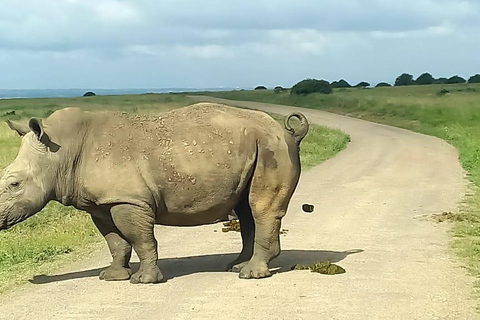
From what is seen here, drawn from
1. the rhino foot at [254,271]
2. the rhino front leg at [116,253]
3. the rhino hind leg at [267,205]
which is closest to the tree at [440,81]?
the rhino hind leg at [267,205]

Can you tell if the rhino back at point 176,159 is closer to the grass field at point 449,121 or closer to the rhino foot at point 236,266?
the rhino foot at point 236,266

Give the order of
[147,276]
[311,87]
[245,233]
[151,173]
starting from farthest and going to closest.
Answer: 1. [311,87]
2. [245,233]
3. [147,276]
4. [151,173]

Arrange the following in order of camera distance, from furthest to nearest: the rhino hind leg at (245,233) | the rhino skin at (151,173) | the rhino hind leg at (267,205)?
1. the rhino hind leg at (245,233)
2. the rhino hind leg at (267,205)
3. the rhino skin at (151,173)

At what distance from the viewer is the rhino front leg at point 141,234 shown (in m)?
8.38

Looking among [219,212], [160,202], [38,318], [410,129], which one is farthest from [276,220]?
[410,129]

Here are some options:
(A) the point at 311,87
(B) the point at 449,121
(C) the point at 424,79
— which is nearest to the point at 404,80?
(C) the point at 424,79

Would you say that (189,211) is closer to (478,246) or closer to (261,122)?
(261,122)

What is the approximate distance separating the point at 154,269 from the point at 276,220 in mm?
1422

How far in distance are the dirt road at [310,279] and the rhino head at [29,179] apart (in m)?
0.86

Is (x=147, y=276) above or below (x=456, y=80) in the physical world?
above

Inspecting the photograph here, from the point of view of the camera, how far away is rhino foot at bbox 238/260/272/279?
890 cm

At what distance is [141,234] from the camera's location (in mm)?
8500

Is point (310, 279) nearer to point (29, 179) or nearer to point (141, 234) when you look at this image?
point (141, 234)

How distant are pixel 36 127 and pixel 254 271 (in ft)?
9.07
